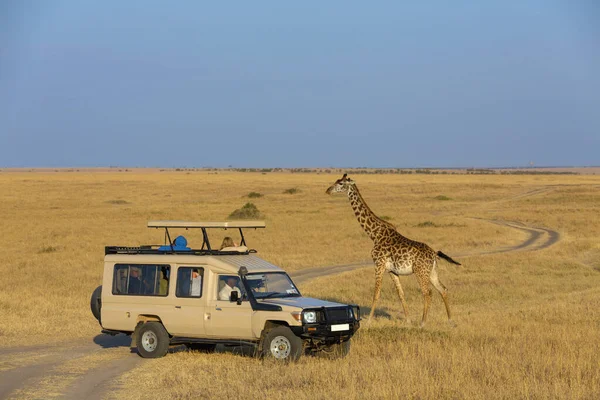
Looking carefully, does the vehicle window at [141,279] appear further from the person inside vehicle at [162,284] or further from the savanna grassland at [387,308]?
the savanna grassland at [387,308]

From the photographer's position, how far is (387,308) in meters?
21.0

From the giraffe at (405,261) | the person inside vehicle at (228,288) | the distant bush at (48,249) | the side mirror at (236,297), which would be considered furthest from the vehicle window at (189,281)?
the distant bush at (48,249)

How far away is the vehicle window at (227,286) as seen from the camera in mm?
14172

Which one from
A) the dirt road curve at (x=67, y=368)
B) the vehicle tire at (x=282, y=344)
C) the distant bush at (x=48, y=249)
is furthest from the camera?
the distant bush at (x=48, y=249)

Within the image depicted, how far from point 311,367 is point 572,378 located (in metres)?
3.67

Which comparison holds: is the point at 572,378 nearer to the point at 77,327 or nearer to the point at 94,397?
the point at 94,397

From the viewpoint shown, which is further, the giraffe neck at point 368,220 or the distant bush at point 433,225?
the distant bush at point 433,225

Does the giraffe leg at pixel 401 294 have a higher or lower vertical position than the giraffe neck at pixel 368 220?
lower

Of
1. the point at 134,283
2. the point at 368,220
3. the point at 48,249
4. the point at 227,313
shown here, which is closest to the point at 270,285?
the point at 227,313

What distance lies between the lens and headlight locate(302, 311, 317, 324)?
13352 millimetres

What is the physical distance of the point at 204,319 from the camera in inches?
556

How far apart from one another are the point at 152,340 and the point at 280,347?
8.08 feet

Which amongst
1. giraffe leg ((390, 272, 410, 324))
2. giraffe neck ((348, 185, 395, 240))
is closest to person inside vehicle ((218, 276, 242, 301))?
giraffe leg ((390, 272, 410, 324))

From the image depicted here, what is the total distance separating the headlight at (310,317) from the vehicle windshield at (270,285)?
107 centimetres
